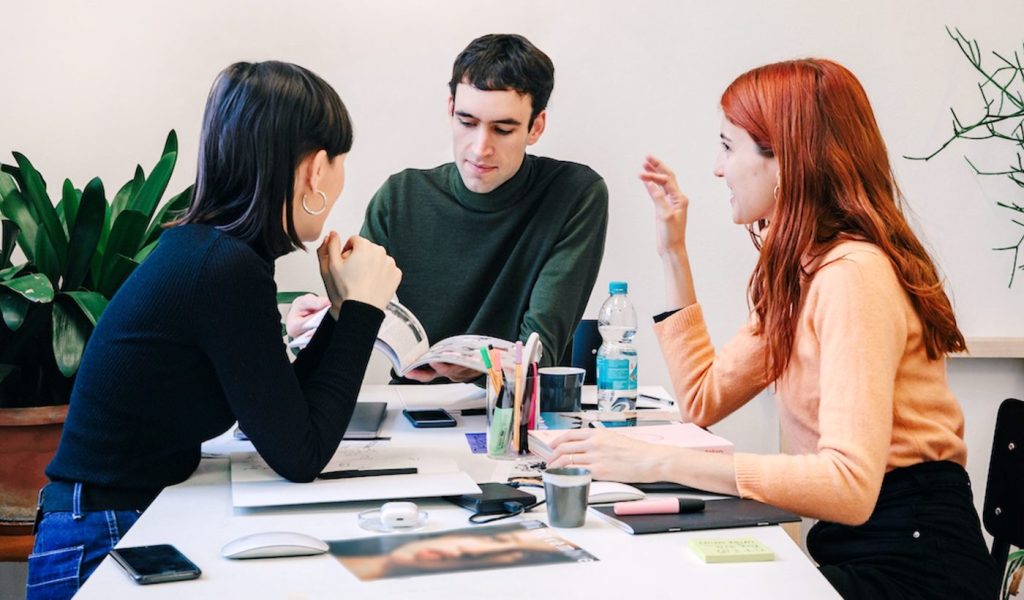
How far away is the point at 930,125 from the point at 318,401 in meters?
2.42

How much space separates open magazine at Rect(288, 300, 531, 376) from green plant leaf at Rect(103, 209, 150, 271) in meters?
0.75

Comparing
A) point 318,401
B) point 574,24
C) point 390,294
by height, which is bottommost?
point 318,401

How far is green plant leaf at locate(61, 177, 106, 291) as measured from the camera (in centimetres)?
227

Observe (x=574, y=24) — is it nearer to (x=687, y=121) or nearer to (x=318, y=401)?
(x=687, y=121)

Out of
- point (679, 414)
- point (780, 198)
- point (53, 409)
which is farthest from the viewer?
point (53, 409)

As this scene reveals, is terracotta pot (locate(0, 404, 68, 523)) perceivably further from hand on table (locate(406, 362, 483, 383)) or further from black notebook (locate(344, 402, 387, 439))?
hand on table (locate(406, 362, 483, 383))

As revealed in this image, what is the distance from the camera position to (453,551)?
43.4 inches

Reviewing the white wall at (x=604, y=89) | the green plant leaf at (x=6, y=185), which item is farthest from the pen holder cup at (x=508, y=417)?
the white wall at (x=604, y=89)

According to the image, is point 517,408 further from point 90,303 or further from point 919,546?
point 90,303

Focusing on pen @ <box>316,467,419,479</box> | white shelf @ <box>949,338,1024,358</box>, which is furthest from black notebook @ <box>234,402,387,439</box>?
white shelf @ <box>949,338,1024,358</box>

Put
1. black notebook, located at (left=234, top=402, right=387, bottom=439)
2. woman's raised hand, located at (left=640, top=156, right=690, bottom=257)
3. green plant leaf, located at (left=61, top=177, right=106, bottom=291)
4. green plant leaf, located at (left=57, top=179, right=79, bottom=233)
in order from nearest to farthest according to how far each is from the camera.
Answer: black notebook, located at (left=234, top=402, right=387, bottom=439)
woman's raised hand, located at (left=640, top=156, right=690, bottom=257)
green plant leaf, located at (left=61, top=177, right=106, bottom=291)
green plant leaf, located at (left=57, top=179, right=79, bottom=233)

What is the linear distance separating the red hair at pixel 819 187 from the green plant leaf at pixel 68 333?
1517 millimetres

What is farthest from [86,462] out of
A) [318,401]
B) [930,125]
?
[930,125]

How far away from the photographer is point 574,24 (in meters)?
3.08
